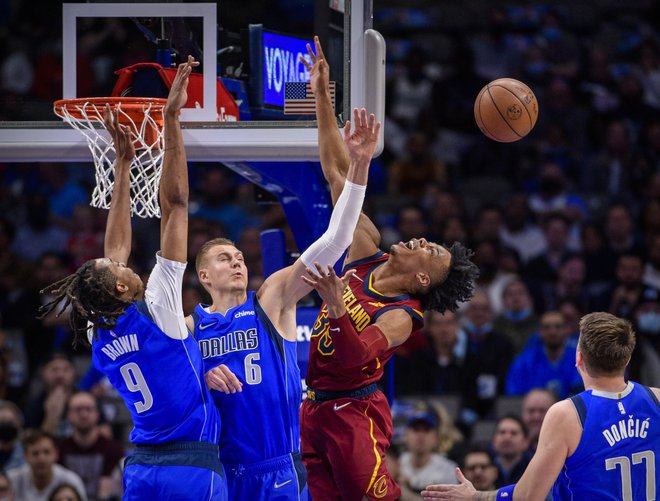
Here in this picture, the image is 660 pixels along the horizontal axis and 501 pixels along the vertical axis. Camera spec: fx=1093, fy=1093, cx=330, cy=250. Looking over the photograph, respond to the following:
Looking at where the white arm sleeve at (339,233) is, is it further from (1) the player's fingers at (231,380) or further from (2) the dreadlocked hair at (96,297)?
(2) the dreadlocked hair at (96,297)

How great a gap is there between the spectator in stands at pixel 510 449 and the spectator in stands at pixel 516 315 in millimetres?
1839

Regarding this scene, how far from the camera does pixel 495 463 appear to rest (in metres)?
7.86

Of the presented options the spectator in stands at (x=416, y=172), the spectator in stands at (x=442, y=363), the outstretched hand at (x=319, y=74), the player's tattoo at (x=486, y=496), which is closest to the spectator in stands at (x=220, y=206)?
the spectator in stands at (x=416, y=172)

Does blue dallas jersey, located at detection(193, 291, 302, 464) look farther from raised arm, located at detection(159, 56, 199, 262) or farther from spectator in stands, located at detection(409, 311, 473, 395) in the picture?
spectator in stands, located at detection(409, 311, 473, 395)

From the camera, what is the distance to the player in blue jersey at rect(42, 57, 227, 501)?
15.9ft

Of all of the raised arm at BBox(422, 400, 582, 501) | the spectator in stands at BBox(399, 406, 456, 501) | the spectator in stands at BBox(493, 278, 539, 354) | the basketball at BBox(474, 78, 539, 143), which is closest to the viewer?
the raised arm at BBox(422, 400, 582, 501)

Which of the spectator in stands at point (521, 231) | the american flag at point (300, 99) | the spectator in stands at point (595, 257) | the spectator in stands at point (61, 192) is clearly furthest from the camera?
the spectator in stands at point (61, 192)

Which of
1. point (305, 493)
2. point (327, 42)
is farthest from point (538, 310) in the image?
point (305, 493)

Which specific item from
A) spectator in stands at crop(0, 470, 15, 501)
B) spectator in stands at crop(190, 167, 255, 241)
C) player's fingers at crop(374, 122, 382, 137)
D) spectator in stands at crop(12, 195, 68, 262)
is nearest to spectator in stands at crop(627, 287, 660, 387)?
spectator in stands at crop(190, 167, 255, 241)

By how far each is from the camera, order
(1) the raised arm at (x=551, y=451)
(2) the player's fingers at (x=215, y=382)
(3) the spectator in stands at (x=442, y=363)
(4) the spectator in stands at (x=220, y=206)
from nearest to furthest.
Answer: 1. (1) the raised arm at (x=551, y=451)
2. (2) the player's fingers at (x=215, y=382)
3. (3) the spectator in stands at (x=442, y=363)
4. (4) the spectator in stands at (x=220, y=206)

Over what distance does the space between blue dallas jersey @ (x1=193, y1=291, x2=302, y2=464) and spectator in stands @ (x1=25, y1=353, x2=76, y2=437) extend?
13.5ft

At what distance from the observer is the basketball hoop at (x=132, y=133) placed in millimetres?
5855

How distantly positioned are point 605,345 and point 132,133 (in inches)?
104

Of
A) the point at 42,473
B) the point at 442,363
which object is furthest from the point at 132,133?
the point at 442,363
